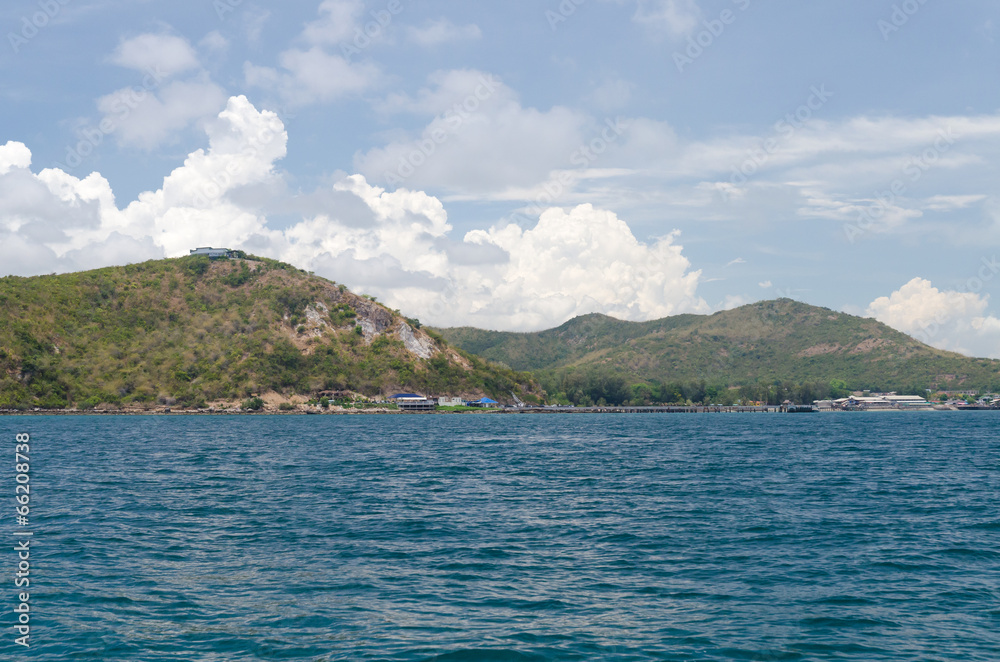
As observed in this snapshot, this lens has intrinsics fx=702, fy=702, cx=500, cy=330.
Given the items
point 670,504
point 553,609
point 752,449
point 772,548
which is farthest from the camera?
point 752,449

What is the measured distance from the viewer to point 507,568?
2561cm

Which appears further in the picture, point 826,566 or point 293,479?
point 293,479

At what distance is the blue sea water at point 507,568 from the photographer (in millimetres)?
18234

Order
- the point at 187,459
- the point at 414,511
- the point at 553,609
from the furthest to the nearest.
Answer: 1. the point at 187,459
2. the point at 414,511
3. the point at 553,609

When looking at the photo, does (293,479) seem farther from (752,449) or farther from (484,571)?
(752,449)

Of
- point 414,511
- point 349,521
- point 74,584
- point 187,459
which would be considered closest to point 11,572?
point 74,584

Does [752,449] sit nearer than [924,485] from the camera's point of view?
No

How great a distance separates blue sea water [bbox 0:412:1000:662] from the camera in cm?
1823

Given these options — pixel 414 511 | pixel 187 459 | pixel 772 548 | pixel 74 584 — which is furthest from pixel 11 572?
pixel 187 459

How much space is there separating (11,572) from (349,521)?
14229 mm

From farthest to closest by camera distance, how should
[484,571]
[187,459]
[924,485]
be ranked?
[187,459] → [924,485] → [484,571]

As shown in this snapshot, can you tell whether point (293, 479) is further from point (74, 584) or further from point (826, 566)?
point (826, 566)

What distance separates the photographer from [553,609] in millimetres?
20891

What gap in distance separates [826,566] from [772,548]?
9.96 ft
